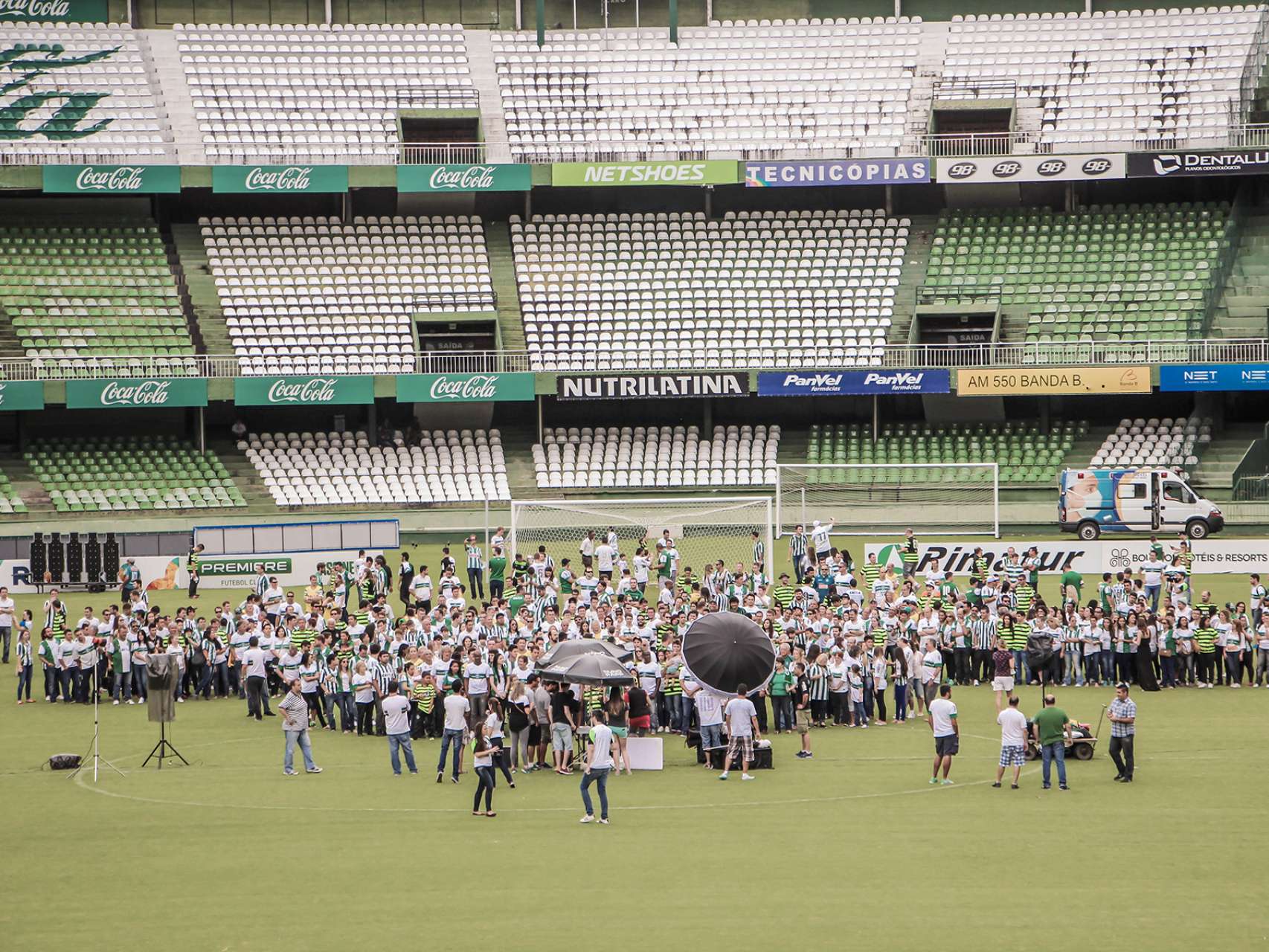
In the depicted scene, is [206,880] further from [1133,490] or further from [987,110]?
[987,110]

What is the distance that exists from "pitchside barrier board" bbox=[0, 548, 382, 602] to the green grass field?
14569mm

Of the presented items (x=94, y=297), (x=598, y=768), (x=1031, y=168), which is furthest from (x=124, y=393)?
(x=598, y=768)

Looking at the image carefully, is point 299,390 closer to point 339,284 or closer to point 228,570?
point 339,284

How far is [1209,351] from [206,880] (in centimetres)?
3903

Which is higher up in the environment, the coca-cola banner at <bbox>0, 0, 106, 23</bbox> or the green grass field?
the coca-cola banner at <bbox>0, 0, 106, 23</bbox>

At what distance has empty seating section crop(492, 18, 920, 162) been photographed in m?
54.3

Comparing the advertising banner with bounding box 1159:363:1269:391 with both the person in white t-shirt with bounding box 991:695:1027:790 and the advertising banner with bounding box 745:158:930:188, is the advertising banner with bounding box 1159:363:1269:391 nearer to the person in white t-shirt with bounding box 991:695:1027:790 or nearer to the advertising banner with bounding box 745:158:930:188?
the advertising banner with bounding box 745:158:930:188

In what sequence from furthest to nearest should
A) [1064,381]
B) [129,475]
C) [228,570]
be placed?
1. [1064,381]
2. [129,475]
3. [228,570]

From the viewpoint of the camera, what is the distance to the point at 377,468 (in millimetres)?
48531

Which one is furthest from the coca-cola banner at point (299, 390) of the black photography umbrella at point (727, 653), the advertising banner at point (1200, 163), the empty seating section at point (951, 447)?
the black photography umbrella at point (727, 653)

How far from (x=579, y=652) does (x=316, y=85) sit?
39.0 metres

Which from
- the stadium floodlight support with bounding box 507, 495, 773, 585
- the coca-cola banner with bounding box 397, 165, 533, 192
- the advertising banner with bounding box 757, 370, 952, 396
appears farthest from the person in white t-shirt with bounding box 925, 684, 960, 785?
the coca-cola banner with bounding box 397, 165, 533, 192

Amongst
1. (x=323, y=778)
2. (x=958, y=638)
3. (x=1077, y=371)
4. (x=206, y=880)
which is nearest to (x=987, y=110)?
(x=1077, y=371)

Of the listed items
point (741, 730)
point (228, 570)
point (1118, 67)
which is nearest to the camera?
point (741, 730)
